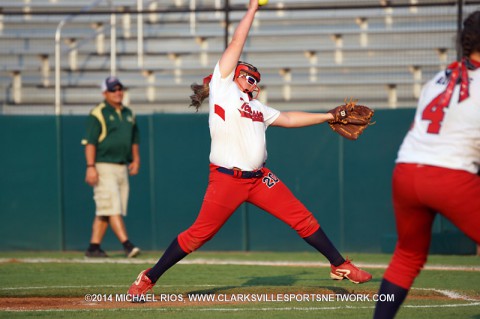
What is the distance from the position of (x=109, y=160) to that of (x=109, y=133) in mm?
343

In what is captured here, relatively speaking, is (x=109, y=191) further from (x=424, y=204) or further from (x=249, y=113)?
(x=424, y=204)

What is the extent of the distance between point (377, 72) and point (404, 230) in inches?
398

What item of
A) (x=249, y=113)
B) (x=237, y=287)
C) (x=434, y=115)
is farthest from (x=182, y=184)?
(x=434, y=115)

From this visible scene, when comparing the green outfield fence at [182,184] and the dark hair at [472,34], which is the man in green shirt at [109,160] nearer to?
the green outfield fence at [182,184]

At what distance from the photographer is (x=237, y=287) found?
29.1ft

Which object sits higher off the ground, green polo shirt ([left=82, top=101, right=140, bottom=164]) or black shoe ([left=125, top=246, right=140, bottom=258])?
green polo shirt ([left=82, top=101, right=140, bottom=164])

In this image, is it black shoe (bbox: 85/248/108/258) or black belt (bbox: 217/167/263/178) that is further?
black shoe (bbox: 85/248/108/258)

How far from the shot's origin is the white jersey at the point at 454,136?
17.8 ft

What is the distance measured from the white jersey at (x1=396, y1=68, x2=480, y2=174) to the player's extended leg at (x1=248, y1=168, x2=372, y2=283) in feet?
8.01

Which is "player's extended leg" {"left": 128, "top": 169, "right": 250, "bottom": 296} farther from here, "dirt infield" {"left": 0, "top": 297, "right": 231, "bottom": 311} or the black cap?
the black cap

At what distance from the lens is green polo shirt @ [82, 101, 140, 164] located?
12195mm

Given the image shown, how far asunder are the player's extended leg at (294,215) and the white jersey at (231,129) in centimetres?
20

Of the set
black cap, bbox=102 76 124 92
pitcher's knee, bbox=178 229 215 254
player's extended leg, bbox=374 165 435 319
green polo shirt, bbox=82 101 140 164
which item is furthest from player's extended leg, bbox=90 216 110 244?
player's extended leg, bbox=374 165 435 319

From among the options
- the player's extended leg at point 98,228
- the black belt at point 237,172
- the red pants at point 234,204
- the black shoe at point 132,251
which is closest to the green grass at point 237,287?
the black shoe at point 132,251
